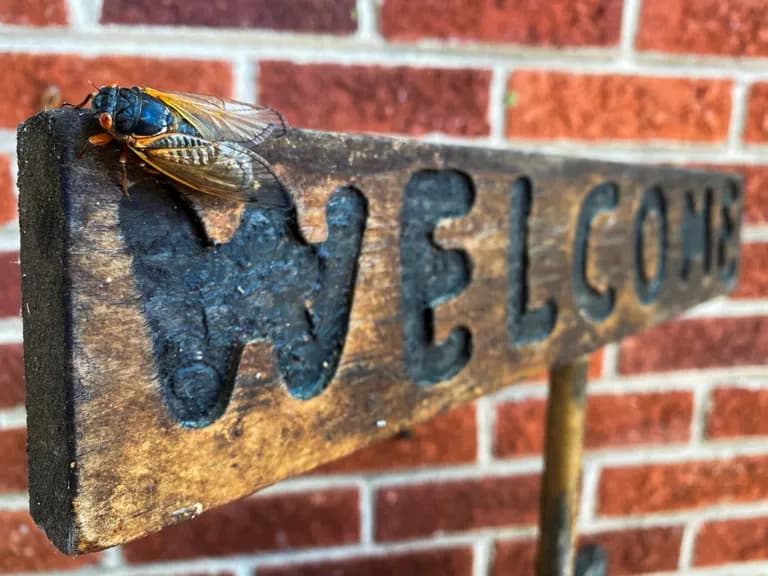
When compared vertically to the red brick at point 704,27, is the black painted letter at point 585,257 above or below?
below

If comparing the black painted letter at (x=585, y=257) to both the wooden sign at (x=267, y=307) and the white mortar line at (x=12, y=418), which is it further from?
the white mortar line at (x=12, y=418)

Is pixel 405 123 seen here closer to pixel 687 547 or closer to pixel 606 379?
pixel 606 379

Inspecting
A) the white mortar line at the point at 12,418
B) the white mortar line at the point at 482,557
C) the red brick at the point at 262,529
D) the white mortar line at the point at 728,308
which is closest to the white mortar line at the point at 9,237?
the white mortar line at the point at 12,418

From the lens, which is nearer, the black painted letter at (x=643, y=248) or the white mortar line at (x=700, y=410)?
the black painted letter at (x=643, y=248)

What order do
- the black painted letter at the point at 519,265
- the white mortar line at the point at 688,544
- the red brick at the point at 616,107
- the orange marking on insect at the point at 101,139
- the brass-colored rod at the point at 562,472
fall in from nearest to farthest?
the orange marking on insect at the point at 101,139
the black painted letter at the point at 519,265
the brass-colored rod at the point at 562,472
the red brick at the point at 616,107
the white mortar line at the point at 688,544

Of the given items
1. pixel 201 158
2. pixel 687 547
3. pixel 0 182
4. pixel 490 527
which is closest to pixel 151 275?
pixel 201 158

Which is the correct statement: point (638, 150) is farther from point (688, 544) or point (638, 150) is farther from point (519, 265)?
point (688, 544)

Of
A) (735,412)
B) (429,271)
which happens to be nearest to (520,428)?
(735,412)
